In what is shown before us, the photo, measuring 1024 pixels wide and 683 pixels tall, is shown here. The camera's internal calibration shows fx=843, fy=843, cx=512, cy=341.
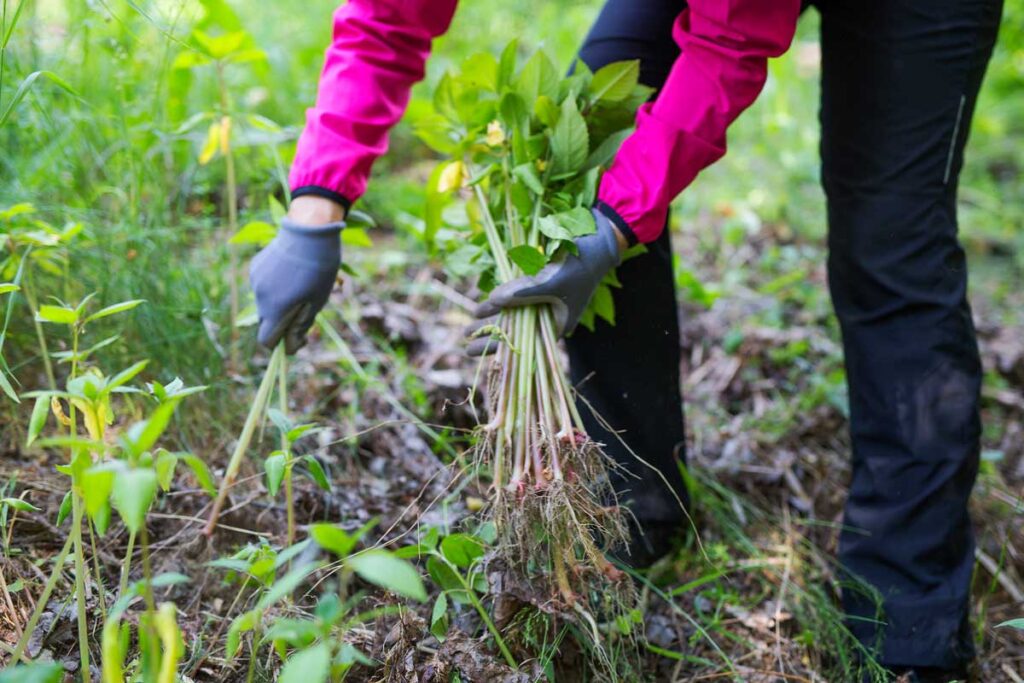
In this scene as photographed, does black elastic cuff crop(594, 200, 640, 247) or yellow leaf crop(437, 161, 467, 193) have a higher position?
yellow leaf crop(437, 161, 467, 193)

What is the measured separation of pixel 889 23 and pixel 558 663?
4.11ft

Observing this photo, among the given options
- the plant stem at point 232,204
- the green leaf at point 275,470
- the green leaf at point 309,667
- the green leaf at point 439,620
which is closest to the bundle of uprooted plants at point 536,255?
the green leaf at point 439,620

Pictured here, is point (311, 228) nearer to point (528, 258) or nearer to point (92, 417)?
point (528, 258)

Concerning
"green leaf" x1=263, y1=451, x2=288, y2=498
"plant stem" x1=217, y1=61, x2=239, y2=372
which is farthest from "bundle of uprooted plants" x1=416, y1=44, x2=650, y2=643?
"plant stem" x1=217, y1=61, x2=239, y2=372

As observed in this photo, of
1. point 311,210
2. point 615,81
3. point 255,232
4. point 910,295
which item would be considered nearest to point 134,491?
point 311,210

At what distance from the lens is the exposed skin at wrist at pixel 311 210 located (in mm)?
1542

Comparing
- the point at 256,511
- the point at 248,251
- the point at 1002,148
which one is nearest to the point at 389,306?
the point at 248,251

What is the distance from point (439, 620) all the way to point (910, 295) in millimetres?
1034

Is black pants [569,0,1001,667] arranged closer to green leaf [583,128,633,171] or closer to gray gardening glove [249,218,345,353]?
green leaf [583,128,633,171]

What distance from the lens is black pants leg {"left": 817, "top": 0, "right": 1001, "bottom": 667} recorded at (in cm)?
151

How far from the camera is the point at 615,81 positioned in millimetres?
1550

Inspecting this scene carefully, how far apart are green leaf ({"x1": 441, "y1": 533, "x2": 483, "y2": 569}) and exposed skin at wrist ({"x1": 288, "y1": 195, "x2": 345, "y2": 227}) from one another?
0.63 metres

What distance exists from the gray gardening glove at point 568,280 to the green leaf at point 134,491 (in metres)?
0.73

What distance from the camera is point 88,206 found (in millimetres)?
1897
